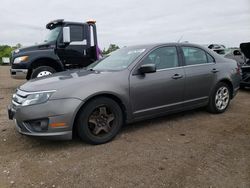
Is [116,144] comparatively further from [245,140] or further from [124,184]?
[245,140]

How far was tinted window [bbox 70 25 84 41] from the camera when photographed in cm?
825

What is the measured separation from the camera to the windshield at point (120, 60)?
425cm

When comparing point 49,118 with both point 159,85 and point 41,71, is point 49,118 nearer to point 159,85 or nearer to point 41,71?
point 159,85

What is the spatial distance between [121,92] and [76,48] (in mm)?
4989

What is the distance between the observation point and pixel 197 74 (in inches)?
189

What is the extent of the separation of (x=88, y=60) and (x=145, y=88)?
16.3ft

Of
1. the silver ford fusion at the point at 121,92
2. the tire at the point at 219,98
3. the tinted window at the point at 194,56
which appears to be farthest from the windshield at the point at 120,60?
the tire at the point at 219,98

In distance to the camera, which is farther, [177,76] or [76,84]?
[177,76]

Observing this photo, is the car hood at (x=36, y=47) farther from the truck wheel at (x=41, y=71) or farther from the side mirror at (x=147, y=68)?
the side mirror at (x=147, y=68)

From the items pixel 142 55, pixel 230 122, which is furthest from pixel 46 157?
pixel 230 122

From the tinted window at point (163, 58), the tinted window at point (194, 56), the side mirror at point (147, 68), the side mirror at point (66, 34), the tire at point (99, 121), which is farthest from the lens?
the side mirror at point (66, 34)

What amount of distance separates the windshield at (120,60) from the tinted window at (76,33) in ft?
→ 12.4

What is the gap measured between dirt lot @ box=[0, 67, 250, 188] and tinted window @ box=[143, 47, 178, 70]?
1.09 metres

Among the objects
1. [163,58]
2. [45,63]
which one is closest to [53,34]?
[45,63]
